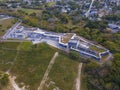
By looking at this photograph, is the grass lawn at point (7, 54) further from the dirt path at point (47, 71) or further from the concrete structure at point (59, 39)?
the dirt path at point (47, 71)

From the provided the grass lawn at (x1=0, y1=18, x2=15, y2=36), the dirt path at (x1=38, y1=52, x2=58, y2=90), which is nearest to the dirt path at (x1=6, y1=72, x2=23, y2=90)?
the dirt path at (x1=38, y1=52, x2=58, y2=90)

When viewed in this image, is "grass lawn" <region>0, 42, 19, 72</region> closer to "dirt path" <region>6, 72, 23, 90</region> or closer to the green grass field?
the green grass field

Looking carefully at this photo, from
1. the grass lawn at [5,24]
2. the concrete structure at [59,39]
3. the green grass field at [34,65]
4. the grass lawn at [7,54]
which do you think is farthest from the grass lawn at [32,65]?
the grass lawn at [5,24]

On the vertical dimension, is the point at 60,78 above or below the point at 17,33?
below

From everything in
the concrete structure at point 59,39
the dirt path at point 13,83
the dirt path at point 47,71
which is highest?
the concrete structure at point 59,39

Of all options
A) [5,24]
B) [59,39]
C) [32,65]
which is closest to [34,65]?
[32,65]

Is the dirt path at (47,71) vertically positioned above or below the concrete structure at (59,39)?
below

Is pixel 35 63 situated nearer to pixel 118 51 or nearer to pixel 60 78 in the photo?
pixel 60 78

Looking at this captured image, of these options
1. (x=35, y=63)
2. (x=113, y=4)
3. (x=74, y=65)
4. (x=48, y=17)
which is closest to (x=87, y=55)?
(x=74, y=65)
